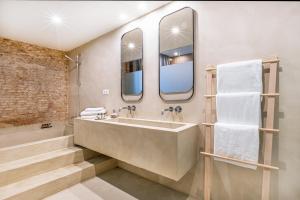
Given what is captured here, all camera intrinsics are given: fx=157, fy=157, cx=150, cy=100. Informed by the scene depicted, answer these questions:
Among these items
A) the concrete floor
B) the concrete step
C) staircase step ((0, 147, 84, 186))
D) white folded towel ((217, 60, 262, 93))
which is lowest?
the concrete floor

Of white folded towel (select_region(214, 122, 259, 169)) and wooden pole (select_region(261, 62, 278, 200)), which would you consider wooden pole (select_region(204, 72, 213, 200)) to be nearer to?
white folded towel (select_region(214, 122, 259, 169))

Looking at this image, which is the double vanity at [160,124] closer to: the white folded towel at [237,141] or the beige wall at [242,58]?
the beige wall at [242,58]

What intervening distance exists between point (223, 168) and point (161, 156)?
2.52 ft

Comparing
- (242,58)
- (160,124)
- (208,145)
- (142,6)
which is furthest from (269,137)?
(142,6)

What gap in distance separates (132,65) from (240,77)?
1.67 m

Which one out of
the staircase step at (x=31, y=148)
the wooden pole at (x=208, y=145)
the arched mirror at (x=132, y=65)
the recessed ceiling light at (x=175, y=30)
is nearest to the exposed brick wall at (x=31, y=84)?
the staircase step at (x=31, y=148)

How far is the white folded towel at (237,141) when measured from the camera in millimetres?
1435

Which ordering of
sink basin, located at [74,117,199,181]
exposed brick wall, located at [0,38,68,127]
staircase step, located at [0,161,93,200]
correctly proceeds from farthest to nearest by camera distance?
exposed brick wall, located at [0,38,68,127] < staircase step, located at [0,161,93,200] < sink basin, located at [74,117,199,181]

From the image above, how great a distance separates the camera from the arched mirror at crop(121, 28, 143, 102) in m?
2.56

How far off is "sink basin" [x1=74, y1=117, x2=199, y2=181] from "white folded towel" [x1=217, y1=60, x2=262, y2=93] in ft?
1.94

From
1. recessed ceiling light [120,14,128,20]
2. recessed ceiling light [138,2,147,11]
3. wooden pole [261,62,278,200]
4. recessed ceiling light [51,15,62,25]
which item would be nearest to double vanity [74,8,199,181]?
recessed ceiling light [120,14,128,20]

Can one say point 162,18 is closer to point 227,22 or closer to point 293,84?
point 227,22

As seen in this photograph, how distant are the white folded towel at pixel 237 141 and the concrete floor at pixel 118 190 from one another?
0.89m

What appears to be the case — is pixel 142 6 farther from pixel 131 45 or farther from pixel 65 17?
pixel 65 17
